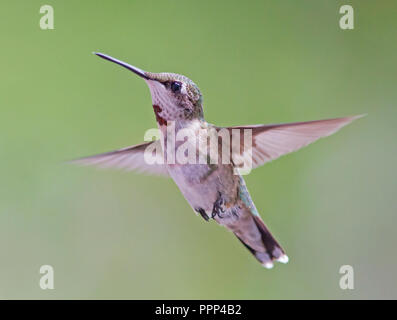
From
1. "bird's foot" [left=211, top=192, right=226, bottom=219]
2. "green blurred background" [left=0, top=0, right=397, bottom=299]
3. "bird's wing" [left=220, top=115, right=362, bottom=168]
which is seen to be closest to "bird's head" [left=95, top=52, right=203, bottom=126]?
"bird's wing" [left=220, top=115, right=362, bottom=168]

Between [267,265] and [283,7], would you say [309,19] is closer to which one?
[283,7]

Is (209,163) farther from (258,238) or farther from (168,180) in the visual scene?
(168,180)

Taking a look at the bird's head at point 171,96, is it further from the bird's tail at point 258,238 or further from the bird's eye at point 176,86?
the bird's tail at point 258,238

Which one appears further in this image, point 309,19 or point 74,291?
point 309,19

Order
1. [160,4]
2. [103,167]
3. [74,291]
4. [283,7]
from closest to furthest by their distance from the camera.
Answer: [103,167] → [74,291] → [160,4] → [283,7]

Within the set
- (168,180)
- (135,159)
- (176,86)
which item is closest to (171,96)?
(176,86)
